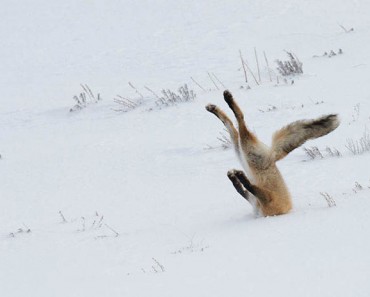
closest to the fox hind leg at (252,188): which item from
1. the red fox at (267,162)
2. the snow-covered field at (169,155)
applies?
the red fox at (267,162)

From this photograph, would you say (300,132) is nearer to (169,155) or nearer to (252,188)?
(252,188)

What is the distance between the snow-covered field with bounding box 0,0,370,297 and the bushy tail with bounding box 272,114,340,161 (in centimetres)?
55

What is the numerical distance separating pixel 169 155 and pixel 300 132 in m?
3.53

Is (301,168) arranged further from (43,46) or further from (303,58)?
(43,46)

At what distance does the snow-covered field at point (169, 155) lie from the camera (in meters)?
5.46

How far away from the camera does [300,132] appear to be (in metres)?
6.46

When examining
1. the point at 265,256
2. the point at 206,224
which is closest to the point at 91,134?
the point at 206,224

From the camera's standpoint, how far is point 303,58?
12984mm

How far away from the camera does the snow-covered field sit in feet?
17.9

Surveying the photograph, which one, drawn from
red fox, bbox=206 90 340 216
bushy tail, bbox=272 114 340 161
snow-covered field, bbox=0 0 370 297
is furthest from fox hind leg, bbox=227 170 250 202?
bushy tail, bbox=272 114 340 161

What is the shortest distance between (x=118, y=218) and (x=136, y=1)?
10.8 meters

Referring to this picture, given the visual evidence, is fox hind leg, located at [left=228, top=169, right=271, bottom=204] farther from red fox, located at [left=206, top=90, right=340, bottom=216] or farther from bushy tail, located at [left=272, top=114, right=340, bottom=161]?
bushy tail, located at [left=272, top=114, right=340, bottom=161]

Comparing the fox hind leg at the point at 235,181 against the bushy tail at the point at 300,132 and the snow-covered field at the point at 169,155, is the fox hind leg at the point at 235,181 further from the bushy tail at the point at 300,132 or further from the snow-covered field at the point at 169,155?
the bushy tail at the point at 300,132

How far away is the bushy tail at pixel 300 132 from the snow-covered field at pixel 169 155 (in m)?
0.55
